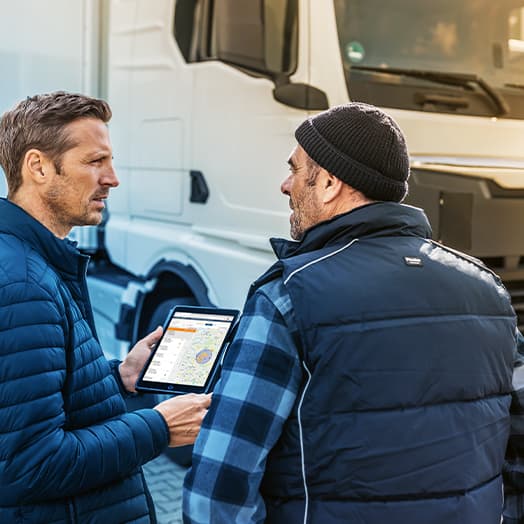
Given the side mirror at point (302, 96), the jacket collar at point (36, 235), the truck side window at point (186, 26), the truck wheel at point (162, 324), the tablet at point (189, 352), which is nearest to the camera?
the jacket collar at point (36, 235)

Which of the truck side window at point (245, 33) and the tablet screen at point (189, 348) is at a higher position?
the truck side window at point (245, 33)

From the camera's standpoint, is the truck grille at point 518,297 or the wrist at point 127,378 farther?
the truck grille at point 518,297

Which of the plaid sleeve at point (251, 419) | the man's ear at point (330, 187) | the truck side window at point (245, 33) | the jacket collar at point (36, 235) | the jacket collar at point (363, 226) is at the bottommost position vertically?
the plaid sleeve at point (251, 419)

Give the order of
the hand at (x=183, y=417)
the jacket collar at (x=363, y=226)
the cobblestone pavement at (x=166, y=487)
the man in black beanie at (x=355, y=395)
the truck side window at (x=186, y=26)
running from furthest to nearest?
the truck side window at (x=186, y=26), the cobblestone pavement at (x=166, y=487), the hand at (x=183, y=417), the jacket collar at (x=363, y=226), the man in black beanie at (x=355, y=395)

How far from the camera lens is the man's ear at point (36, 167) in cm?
156

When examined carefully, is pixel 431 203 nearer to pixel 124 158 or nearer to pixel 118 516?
pixel 118 516

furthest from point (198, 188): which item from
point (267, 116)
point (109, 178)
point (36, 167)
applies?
point (36, 167)

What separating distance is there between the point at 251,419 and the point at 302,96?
5.94 ft

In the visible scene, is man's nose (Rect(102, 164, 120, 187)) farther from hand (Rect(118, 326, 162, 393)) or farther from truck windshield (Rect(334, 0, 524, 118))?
truck windshield (Rect(334, 0, 524, 118))

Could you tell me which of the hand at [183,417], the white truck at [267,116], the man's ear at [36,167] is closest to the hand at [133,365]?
the hand at [183,417]

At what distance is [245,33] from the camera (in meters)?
3.09

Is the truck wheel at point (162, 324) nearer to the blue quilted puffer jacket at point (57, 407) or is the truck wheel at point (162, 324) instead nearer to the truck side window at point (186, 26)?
the truck side window at point (186, 26)

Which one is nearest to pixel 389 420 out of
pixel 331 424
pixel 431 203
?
pixel 331 424

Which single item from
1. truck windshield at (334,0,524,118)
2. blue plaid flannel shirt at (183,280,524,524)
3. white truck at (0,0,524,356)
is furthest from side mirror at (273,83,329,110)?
blue plaid flannel shirt at (183,280,524,524)
